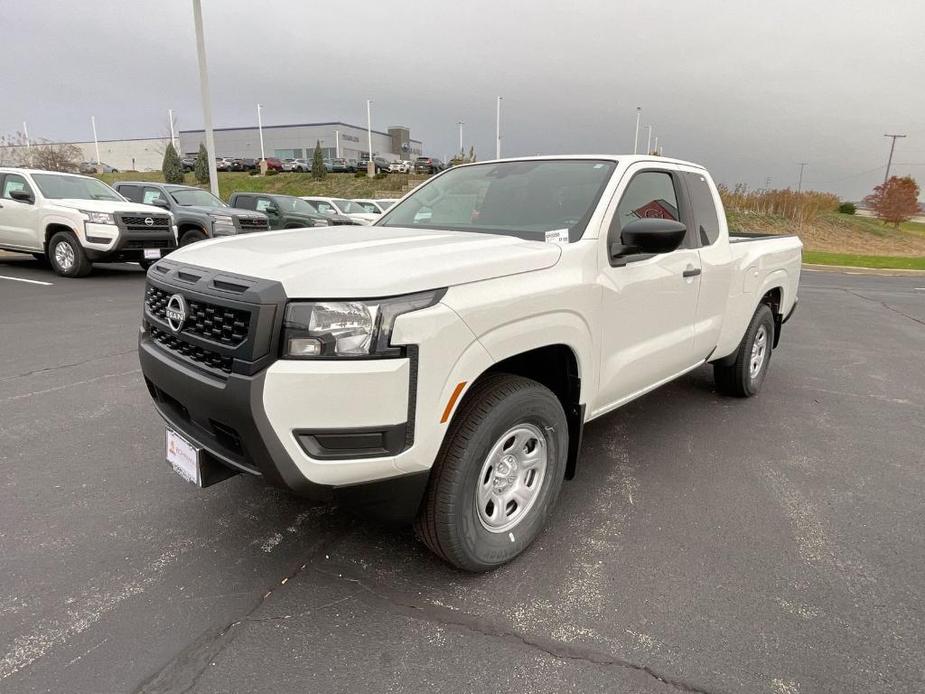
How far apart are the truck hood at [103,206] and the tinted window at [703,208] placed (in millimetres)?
9867

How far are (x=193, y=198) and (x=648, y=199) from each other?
1290 cm

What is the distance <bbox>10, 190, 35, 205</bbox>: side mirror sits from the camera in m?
10.6

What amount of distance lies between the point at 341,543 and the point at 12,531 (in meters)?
1.60

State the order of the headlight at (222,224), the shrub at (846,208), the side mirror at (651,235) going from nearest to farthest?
the side mirror at (651,235)
the headlight at (222,224)
the shrub at (846,208)

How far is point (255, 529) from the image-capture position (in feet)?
9.73

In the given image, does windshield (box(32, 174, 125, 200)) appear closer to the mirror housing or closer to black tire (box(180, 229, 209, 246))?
black tire (box(180, 229, 209, 246))

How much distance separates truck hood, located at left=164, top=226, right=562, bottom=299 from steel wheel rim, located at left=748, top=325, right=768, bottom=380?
3.17 meters

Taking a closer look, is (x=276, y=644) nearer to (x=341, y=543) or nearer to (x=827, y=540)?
(x=341, y=543)

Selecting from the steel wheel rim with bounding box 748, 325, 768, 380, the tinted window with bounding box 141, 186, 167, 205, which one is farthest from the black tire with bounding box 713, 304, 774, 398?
the tinted window with bounding box 141, 186, 167, 205

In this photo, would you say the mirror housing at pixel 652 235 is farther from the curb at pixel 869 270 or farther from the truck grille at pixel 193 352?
the curb at pixel 869 270

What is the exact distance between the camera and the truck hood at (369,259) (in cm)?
209

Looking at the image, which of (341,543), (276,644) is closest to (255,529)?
(341,543)

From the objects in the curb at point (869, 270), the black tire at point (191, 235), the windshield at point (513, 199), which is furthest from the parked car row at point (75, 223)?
the curb at point (869, 270)

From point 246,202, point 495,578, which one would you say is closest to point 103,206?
point 246,202
